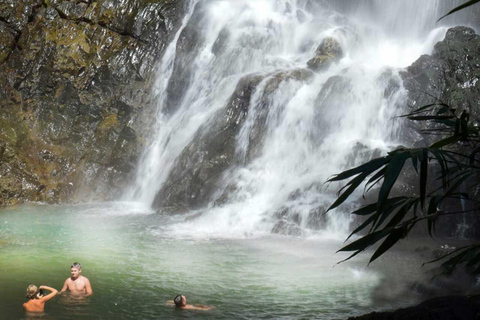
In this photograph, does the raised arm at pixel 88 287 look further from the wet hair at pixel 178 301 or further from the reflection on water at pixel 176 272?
the wet hair at pixel 178 301

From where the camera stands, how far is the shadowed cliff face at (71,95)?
59.1ft

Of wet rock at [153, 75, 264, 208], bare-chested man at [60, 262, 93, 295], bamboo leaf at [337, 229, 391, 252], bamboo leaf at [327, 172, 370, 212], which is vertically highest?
wet rock at [153, 75, 264, 208]

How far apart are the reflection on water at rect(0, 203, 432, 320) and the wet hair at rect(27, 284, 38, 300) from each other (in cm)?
27

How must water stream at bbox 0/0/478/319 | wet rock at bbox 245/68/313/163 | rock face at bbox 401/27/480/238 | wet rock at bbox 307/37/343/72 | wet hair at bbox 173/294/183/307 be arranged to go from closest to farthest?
wet hair at bbox 173/294/183/307
water stream at bbox 0/0/478/319
rock face at bbox 401/27/480/238
wet rock at bbox 245/68/313/163
wet rock at bbox 307/37/343/72

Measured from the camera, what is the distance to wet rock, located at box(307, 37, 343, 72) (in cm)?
1909

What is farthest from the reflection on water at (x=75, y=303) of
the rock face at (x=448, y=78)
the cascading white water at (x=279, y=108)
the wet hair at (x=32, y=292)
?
the rock face at (x=448, y=78)

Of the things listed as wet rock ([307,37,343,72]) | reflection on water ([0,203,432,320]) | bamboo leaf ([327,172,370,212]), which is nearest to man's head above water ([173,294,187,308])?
reflection on water ([0,203,432,320])

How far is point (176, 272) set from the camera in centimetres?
948

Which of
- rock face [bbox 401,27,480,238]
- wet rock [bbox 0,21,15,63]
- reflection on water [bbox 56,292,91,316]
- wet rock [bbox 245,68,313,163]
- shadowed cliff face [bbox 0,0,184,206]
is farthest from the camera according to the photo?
wet rock [bbox 0,21,15,63]

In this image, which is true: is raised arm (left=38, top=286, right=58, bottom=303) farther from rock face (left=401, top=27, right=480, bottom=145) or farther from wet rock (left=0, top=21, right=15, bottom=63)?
wet rock (left=0, top=21, right=15, bottom=63)

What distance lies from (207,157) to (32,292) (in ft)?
32.8

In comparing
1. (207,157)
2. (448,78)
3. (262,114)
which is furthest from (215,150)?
(448,78)

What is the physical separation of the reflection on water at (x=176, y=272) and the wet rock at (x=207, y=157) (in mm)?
2177

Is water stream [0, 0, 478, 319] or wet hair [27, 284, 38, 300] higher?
water stream [0, 0, 478, 319]
